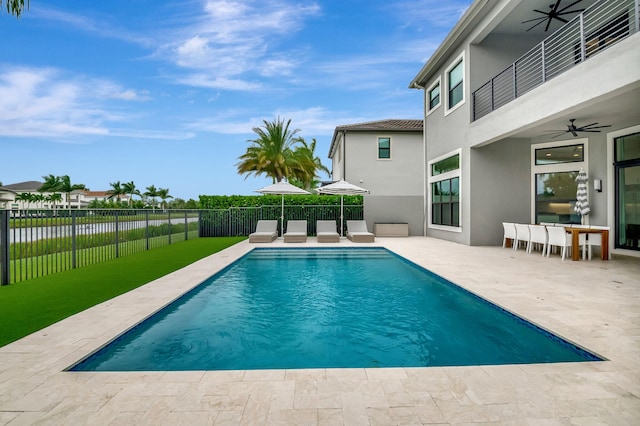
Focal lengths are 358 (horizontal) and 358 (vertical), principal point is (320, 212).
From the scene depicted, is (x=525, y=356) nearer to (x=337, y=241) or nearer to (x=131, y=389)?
A: (x=131, y=389)

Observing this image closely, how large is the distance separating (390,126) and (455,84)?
7.04m

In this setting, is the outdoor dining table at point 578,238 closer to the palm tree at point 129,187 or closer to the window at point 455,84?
the window at point 455,84

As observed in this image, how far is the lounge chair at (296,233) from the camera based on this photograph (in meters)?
14.7

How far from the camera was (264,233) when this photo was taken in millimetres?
14938

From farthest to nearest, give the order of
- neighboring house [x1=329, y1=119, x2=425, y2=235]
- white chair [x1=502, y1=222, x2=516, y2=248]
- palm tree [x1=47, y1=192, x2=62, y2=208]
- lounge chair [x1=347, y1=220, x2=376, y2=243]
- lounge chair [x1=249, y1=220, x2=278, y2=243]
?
palm tree [x1=47, y1=192, x2=62, y2=208] → neighboring house [x1=329, y1=119, x2=425, y2=235] → lounge chair [x1=347, y1=220, x2=376, y2=243] → lounge chair [x1=249, y1=220, x2=278, y2=243] → white chair [x1=502, y1=222, x2=516, y2=248]

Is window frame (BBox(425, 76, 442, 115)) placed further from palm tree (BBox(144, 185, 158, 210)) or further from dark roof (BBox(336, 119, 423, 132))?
palm tree (BBox(144, 185, 158, 210))

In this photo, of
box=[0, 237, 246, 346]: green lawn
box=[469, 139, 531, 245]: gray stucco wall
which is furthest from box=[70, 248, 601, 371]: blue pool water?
box=[469, 139, 531, 245]: gray stucco wall

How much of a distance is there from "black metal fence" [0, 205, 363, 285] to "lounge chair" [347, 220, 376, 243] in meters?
7.34

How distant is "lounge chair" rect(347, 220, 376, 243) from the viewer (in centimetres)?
1474

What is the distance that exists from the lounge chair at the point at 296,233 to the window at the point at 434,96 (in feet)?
25.8

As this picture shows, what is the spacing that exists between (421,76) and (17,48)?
23.3 metres

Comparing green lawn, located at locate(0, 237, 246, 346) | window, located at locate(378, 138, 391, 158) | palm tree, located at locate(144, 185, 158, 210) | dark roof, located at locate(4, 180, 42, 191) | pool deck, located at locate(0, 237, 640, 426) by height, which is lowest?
pool deck, located at locate(0, 237, 640, 426)

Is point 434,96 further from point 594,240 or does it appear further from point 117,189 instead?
point 117,189

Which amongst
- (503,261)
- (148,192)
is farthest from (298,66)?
(148,192)
